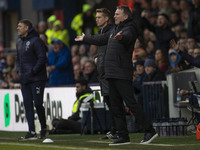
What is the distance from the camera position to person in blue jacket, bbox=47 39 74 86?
17250 mm

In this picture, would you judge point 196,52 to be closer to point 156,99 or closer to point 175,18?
point 156,99

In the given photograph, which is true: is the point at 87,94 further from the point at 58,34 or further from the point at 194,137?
the point at 58,34

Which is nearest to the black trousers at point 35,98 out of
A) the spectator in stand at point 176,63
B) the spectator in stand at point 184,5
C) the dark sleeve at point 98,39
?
the dark sleeve at point 98,39

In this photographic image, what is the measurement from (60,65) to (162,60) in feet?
8.49

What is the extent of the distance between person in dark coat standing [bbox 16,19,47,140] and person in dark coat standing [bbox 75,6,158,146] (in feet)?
7.58

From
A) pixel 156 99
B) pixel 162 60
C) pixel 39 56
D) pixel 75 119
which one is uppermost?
pixel 39 56

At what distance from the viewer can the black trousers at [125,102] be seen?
10.6 m

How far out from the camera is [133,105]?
10625mm

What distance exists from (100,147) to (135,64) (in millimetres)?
6011

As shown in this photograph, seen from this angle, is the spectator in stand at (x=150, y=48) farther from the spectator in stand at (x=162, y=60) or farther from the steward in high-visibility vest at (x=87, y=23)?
the steward in high-visibility vest at (x=87, y=23)

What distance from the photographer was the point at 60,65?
17.3 m

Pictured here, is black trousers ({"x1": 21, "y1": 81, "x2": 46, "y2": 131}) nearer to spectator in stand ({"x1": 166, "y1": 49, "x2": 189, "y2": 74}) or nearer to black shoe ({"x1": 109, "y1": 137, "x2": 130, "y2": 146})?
black shoe ({"x1": 109, "y1": 137, "x2": 130, "y2": 146})

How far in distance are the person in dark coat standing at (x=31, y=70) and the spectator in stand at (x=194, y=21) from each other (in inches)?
223

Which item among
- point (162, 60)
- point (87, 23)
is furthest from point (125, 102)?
point (87, 23)
